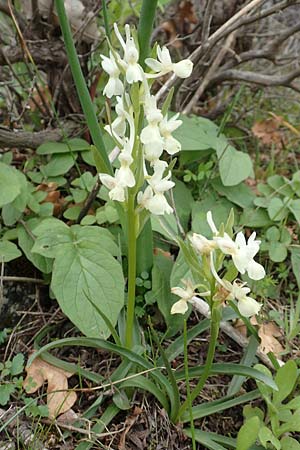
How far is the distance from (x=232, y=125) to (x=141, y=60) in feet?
3.36

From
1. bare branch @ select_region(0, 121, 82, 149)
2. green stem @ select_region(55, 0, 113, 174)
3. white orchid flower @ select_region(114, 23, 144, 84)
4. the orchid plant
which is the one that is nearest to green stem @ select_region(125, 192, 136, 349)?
the orchid plant

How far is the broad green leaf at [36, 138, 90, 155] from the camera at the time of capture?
169cm

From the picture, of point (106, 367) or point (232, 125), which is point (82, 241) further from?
point (232, 125)

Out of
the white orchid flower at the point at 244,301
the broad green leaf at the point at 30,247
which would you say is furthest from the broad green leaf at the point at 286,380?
the broad green leaf at the point at 30,247

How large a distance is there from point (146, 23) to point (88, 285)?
0.57 m

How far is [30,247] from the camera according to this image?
146cm

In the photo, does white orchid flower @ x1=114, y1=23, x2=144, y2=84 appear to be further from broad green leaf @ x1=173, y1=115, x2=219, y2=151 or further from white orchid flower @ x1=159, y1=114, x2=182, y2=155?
broad green leaf @ x1=173, y1=115, x2=219, y2=151

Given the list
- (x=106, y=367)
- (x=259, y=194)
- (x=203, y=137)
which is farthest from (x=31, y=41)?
(x=106, y=367)

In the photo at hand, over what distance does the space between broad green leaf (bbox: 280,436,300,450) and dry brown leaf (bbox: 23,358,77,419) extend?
18.0 inches

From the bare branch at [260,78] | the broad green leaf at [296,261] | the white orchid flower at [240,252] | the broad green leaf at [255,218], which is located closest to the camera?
the white orchid flower at [240,252]

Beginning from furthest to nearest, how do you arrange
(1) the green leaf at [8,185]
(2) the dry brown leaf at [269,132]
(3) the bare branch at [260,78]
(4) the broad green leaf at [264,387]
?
(2) the dry brown leaf at [269,132] → (3) the bare branch at [260,78] → (1) the green leaf at [8,185] → (4) the broad green leaf at [264,387]

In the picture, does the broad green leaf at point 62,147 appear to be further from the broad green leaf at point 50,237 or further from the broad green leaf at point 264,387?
the broad green leaf at point 264,387

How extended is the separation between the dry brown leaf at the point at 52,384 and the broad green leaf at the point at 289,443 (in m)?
0.46

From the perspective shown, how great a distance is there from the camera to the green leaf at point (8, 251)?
1.38 metres
